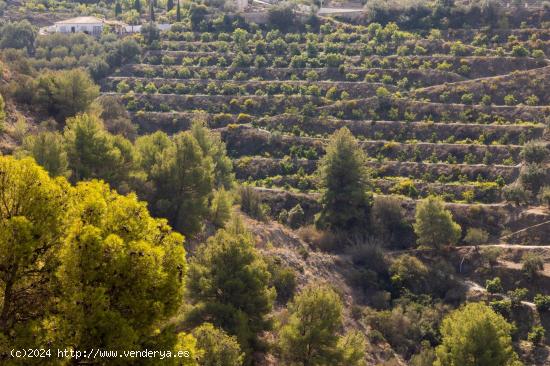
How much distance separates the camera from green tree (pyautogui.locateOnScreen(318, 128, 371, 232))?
51.2m

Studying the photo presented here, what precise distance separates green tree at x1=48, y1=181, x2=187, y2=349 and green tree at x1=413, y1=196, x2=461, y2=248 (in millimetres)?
32696

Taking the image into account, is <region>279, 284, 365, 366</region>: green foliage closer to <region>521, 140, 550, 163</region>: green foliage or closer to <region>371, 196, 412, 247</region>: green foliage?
<region>371, 196, 412, 247</region>: green foliage

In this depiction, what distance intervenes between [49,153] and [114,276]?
20698mm

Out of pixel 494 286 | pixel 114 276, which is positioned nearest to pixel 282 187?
pixel 494 286

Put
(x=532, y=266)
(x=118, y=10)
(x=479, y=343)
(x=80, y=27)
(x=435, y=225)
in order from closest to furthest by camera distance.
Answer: (x=479, y=343), (x=532, y=266), (x=435, y=225), (x=80, y=27), (x=118, y=10)

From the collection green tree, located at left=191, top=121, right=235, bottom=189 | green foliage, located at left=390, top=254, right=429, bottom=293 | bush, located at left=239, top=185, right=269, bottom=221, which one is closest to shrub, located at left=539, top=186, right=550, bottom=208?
green foliage, located at left=390, top=254, right=429, bottom=293

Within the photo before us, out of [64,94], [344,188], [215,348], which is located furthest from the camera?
[344,188]

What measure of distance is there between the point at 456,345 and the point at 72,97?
3152 centimetres

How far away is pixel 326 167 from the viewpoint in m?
52.0

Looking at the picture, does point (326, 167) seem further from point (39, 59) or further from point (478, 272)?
point (39, 59)

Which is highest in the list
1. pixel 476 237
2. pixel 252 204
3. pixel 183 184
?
pixel 183 184

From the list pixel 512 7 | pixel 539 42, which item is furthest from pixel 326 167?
pixel 512 7

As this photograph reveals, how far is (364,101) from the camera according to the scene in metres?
65.9

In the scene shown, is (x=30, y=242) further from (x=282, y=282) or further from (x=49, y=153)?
(x=282, y=282)
